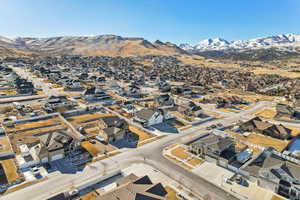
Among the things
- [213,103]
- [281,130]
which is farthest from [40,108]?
[281,130]

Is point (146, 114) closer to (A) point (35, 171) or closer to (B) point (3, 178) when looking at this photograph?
(A) point (35, 171)

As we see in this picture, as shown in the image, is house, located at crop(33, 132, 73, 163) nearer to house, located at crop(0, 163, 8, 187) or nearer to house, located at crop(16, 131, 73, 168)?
house, located at crop(16, 131, 73, 168)

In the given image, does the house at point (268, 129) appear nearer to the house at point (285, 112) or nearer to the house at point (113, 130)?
the house at point (285, 112)

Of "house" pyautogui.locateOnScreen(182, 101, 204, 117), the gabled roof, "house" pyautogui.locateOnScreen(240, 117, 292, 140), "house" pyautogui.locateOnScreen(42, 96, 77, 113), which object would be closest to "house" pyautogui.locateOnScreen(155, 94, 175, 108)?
"house" pyautogui.locateOnScreen(182, 101, 204, 117)

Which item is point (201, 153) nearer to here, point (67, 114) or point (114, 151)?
point (114, 151)

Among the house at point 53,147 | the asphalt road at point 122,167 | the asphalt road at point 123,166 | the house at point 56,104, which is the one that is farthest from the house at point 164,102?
the house at point 53,147

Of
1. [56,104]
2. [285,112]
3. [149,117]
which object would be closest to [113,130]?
[149,117]
